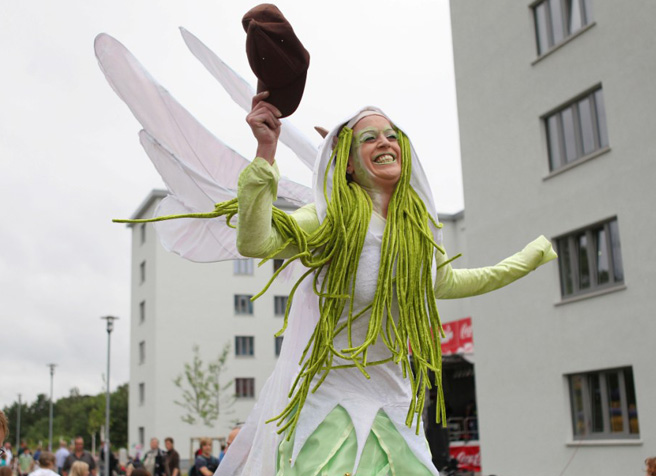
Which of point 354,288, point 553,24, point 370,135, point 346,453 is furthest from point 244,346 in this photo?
point 346,453

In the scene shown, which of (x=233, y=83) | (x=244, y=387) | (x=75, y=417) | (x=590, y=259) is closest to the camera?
(x=233, y=83)

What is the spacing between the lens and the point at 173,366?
128 ft

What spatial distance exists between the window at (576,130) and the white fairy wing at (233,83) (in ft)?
38.1

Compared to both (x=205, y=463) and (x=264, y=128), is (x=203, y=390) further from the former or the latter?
(x=264, y=128)

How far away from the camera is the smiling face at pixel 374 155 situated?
3.08 m

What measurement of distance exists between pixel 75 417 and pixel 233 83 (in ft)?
241

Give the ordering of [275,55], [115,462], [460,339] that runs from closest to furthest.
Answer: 1. [275,55]
2. [115,462]
3. [460,339]

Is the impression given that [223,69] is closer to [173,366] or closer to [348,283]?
[348,283]

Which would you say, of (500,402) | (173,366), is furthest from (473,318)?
(173,366)

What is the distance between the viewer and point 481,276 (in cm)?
331

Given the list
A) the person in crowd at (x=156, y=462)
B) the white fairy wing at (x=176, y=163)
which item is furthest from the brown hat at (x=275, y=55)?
the person in crowd at (x=156, y=462)

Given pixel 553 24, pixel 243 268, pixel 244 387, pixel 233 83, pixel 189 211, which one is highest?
pixel 243 268

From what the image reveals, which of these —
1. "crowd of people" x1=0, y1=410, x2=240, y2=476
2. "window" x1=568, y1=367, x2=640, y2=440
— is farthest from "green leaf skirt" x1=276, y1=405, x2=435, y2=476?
"window" x1=568, y1=367, x2=640, y2=440

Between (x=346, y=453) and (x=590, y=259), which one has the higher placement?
(x=590, y=259)
